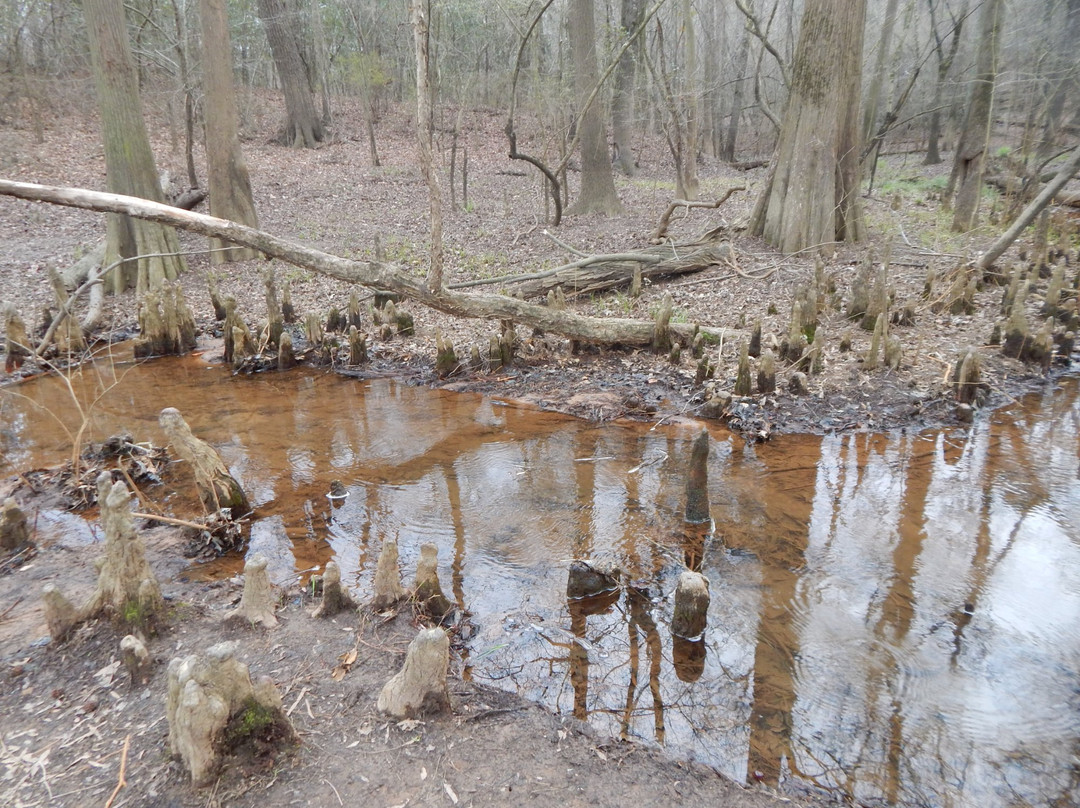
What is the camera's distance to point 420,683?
121 inches

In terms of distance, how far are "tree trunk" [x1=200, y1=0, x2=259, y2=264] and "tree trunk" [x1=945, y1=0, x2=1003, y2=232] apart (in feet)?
44.6

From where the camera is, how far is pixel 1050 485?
5535 millimetres

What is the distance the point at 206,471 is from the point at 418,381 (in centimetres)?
370

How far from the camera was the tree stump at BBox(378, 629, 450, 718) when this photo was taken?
3.00 meters

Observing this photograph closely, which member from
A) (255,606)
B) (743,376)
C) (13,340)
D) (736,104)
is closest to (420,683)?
(255,606)

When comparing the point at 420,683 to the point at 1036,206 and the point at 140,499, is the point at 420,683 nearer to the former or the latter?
the point at 140,499

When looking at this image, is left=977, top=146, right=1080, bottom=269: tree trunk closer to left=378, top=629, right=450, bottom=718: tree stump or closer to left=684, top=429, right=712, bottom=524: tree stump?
left=684, top=429, right=712, bottom=524: tree stump

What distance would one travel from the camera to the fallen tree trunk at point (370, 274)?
226 inches

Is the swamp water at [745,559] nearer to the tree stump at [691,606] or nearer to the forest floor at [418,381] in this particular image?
the tree stump at [691,606]

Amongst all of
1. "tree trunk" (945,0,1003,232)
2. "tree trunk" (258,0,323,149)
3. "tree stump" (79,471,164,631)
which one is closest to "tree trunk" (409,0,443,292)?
"tree stump" (79,471,164,631)

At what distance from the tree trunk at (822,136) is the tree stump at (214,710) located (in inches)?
409

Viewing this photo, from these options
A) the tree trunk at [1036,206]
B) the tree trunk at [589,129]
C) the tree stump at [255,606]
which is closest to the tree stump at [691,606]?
the tree stump at [255,606]

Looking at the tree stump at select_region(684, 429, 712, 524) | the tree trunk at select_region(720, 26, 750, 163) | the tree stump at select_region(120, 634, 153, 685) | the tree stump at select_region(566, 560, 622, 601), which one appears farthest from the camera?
the tree trunk at select_region(720, 26, 750, 163)

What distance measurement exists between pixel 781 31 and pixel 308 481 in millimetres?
32629
